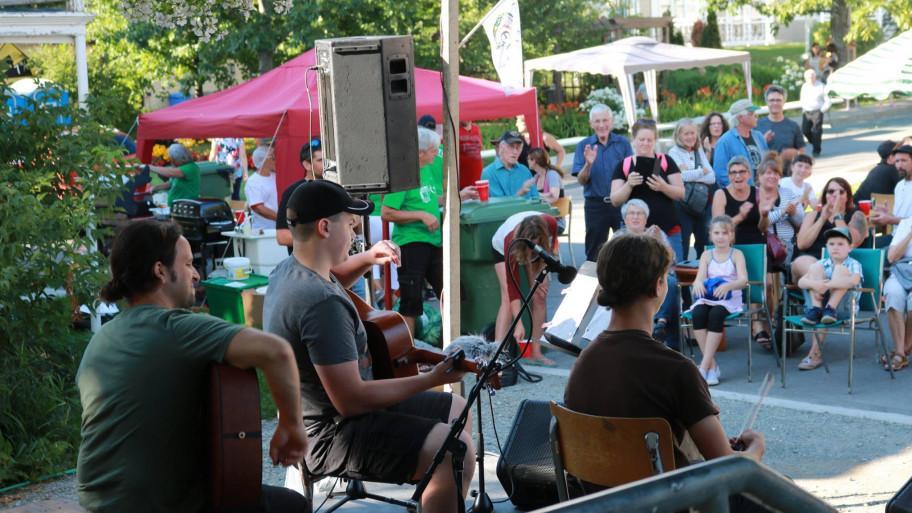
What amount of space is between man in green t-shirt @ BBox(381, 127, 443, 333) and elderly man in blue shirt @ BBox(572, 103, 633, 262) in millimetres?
1980

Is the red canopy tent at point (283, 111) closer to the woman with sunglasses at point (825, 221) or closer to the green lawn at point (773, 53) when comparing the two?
the woman with sunglasses at point (825, 221)

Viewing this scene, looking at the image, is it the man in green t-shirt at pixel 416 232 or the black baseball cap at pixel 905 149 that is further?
the black baseball cap at pixel 905 149

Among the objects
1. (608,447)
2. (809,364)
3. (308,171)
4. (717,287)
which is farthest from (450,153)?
(809,364)

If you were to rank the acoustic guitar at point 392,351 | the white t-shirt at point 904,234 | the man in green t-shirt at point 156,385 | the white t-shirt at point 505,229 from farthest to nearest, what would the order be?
the white t-shirt at point 505,229, the white t-shirt at point 904,234, the acoustic guitar at point 392,351, the man in green t-shirt at point 156,385

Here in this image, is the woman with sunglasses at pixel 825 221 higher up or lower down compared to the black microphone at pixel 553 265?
lower down

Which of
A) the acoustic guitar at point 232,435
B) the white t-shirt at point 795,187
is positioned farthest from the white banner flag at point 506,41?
the acoustic guitar at point 232,435

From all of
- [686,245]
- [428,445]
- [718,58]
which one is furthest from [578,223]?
[428,445]

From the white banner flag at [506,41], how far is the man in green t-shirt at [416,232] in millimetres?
1435

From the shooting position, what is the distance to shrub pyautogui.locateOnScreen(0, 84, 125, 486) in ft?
20.6

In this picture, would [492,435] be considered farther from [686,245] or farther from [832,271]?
[686,245]

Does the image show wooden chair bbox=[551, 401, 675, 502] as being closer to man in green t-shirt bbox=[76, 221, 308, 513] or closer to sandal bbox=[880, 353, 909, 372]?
man in green t-shirt bbox=[76, 221, 308, 513]

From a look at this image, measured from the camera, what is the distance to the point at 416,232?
8.58 metres

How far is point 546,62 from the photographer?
21.7m

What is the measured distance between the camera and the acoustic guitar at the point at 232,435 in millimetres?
3328
